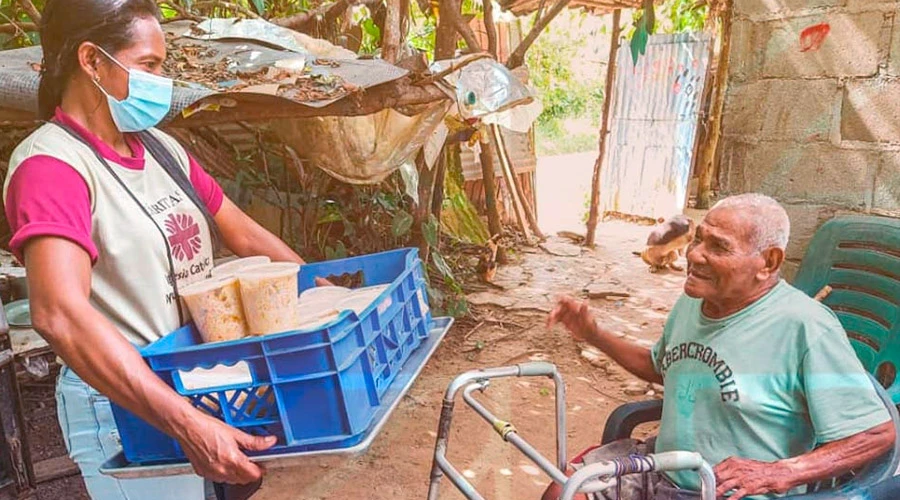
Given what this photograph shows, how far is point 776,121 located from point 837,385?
3.99ft

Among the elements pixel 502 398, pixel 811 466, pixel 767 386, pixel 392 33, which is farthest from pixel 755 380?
pixel 392 33

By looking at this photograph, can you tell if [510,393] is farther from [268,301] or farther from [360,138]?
[268,301]

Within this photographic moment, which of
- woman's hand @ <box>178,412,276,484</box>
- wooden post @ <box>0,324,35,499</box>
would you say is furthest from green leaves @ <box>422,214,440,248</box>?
woman's hand @ <box>178,412,276,484</box>

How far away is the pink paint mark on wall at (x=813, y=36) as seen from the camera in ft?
7.50

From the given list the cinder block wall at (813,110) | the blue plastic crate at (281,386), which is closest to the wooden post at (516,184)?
the cinder block wall at (813,110)

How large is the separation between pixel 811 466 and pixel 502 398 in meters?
2.84

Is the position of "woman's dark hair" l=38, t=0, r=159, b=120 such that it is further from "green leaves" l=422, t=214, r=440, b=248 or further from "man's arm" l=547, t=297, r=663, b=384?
"green leaves" l=422, t=214, r=440, b=248

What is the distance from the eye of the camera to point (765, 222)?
69.8 inches

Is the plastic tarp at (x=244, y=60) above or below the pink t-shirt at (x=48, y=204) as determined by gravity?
above

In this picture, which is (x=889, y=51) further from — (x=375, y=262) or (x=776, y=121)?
(x=375, y=262)

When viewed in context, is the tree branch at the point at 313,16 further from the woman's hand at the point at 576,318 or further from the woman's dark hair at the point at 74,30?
the woman's hand at the point at 576,318

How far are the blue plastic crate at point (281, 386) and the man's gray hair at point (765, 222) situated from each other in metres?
1.02

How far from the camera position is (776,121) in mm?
2469

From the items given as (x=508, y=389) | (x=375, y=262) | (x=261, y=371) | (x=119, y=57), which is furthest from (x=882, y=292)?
(x=508, y=389)
